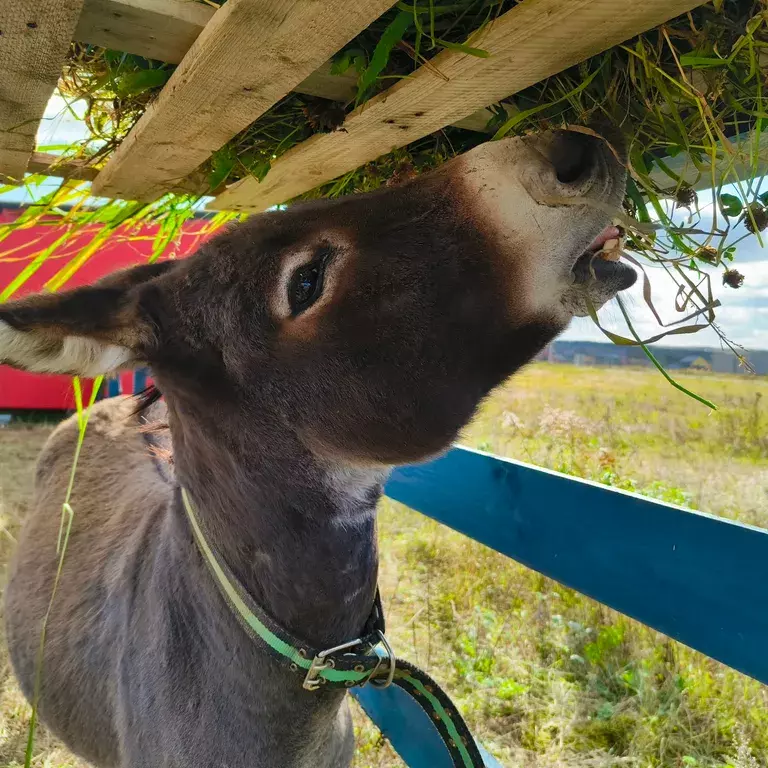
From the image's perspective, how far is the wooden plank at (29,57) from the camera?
2.83 feet

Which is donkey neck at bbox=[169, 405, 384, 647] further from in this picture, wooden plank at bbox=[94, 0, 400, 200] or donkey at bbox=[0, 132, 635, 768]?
wooden plank at bbox=[94, 0, 400, 200]

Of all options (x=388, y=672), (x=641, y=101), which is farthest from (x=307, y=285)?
(x=388, y=672)

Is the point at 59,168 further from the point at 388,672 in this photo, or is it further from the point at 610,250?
the point at 388,672

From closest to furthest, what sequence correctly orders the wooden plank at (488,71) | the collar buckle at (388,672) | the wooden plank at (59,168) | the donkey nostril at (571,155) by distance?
the wooden plank at (488,71)
the donkey nostril at (571,155)
the collar buckle at (388,672)
the wooden plank at (59,168)

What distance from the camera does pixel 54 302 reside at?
134cm

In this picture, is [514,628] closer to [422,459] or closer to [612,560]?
[612,560]

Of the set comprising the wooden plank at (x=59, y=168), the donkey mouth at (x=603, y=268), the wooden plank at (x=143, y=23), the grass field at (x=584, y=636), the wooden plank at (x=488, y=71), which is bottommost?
the grass field at (x=584, y=636)

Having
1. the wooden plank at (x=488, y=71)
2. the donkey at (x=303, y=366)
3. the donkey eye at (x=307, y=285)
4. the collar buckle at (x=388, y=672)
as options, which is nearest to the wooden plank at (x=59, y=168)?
the donkey at (x=303, y=366)

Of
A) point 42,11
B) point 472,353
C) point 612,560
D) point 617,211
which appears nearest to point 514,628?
point 612,560

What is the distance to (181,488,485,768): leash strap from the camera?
1.43m

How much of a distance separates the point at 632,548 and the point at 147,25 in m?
1.61

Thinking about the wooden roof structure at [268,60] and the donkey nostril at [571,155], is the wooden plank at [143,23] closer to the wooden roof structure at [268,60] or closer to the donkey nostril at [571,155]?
the wooden roof structure at [268,60]

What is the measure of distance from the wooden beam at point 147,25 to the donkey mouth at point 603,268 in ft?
2.04

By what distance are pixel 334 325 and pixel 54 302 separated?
0.67 metres
